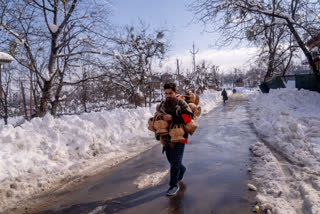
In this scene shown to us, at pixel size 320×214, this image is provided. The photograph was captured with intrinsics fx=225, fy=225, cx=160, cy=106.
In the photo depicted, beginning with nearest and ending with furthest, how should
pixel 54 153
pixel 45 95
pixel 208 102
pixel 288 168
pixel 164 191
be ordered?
1. pixel 164 191
2. pixel 288 168
3. pixel 54 153
4. pixel 45 95
5. pixel 208 102

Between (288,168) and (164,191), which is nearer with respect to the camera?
(164,191)

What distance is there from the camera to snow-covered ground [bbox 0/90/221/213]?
14.1 feet

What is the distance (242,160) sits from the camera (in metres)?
5.30

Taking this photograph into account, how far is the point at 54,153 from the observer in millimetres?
5535

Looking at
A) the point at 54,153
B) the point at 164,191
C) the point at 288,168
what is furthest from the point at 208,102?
the point at 164,191

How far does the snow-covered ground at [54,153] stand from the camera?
4297 mm

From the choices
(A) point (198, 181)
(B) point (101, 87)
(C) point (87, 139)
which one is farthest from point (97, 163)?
(B) point (101, 87)

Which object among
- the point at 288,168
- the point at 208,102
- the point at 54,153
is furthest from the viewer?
the point at 208,102

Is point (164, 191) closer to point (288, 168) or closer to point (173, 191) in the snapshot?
point (173, 191)

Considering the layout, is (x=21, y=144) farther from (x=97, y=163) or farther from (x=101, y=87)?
(x=101, y=87)

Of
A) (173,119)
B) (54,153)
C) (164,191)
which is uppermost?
(173,119)

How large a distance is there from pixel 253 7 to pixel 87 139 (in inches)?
411

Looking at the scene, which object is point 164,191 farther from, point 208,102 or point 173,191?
point 208,102

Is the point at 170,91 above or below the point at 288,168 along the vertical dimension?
above
